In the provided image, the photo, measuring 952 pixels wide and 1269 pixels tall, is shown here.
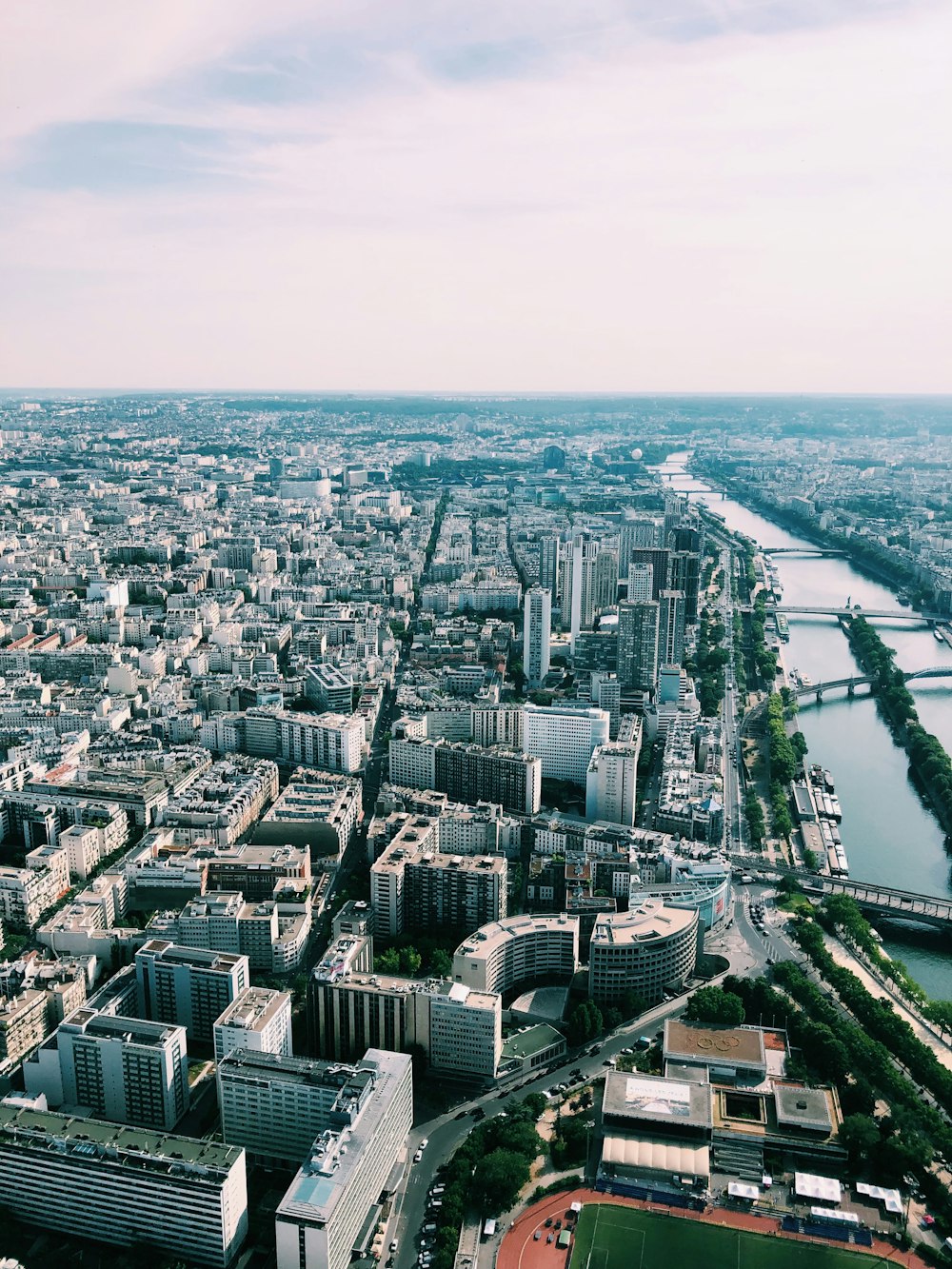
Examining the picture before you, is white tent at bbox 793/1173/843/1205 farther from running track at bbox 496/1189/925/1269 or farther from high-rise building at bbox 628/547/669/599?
high-rise building at bbox 628/547/669/599

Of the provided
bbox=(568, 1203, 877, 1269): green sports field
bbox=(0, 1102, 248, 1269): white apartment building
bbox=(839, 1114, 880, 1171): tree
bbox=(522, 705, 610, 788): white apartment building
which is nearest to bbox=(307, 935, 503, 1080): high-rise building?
bbox=(568, 1203, 877, 1269): green sports field

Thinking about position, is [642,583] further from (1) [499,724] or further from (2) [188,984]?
(2) [188,984]

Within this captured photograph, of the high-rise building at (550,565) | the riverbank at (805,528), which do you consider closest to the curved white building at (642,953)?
the high-rise building at (550,565)

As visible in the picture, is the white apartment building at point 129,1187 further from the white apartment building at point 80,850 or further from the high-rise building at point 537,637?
the high-rise building at point 537,637

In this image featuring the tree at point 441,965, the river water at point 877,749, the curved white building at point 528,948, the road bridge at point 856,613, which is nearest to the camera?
the curved white building at point 528,948

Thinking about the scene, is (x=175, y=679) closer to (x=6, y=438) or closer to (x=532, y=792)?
(x=532, y=792)

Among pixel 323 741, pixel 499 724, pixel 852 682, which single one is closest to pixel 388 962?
pixel 323 741

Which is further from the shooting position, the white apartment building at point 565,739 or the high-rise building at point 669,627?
the high-rise building at point 669,627
